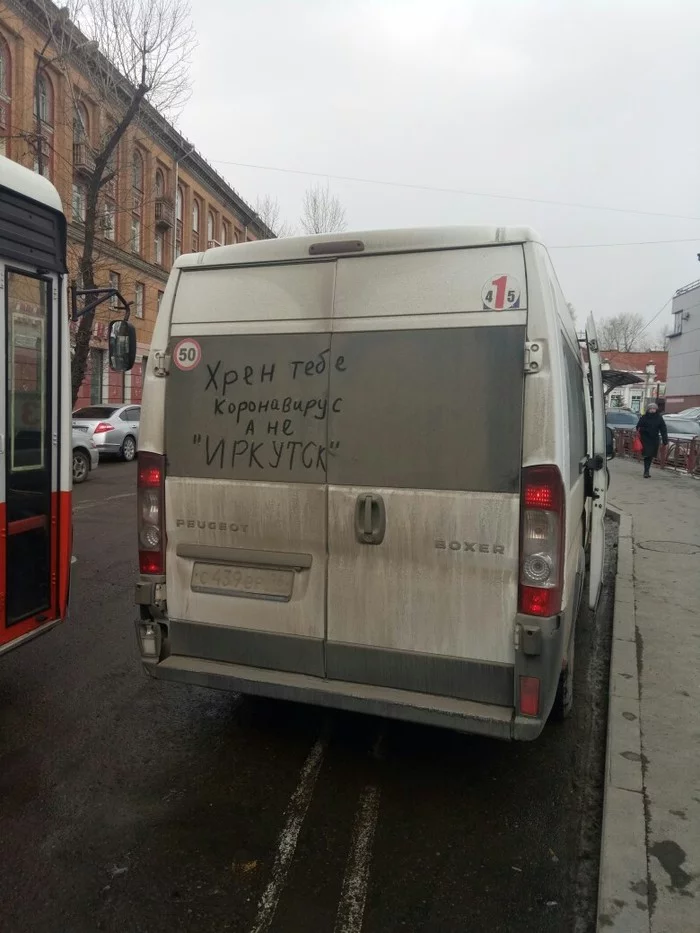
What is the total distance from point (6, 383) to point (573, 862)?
370 cm

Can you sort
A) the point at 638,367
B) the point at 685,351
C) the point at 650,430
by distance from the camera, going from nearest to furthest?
the point at 650,430 < the point at 685,351 < the point at 638,367

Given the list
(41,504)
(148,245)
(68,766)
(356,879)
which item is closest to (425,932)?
(356,879)

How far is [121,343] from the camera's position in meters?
4.83

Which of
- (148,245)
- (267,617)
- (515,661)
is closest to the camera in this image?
(515,661)

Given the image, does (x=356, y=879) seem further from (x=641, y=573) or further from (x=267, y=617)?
(x=641, y=573)

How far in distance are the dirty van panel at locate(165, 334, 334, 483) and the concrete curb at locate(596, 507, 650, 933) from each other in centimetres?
201

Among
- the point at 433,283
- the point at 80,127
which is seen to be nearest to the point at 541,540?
the point at 433,283

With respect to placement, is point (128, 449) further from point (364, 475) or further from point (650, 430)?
point (364, 475)

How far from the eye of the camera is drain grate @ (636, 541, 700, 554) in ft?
29.0

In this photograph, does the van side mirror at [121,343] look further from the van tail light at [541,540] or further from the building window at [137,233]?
the building window at [137,233]

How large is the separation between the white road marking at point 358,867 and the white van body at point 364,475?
50cm

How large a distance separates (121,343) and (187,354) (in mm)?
1532

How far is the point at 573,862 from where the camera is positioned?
2.91 meters

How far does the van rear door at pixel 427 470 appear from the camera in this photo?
2.99 metres
